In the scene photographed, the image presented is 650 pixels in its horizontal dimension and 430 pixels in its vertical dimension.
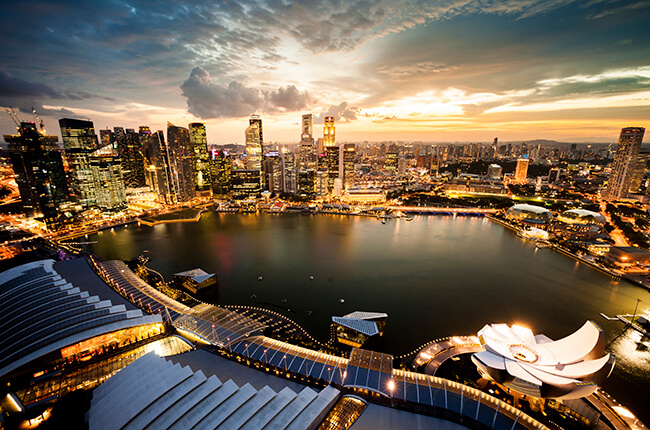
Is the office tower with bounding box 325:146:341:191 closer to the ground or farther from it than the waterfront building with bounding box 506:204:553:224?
farther from it

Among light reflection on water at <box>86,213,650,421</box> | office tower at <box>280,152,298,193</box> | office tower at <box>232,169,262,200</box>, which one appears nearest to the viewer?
light reflection on water at <box>86,213,650,421</box>

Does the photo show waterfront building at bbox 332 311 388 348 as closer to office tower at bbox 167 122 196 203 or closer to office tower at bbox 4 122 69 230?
office tower at bbox 4 122 69 230

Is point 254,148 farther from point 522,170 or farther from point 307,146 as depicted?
point 522,170

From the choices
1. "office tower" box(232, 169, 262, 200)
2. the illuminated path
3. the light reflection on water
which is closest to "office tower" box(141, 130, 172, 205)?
"office tower" box(232, 169, 262, 200)

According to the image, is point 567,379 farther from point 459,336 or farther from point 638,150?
point 638,150

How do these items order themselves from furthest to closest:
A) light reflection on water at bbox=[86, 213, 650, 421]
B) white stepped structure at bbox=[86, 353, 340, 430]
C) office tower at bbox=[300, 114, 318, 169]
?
1. office tower at bbox=[300, 114, 318, 169]
2. light reflection on water at bbox=[86, 213, 650, 421]
3. white stepped structure at bbox=[86, 353, 340, 430]

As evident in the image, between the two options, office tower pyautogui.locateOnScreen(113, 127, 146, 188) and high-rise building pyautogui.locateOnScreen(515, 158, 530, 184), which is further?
high-rise building pyautogui.locateOnScreen(515, 158, 530, 184)

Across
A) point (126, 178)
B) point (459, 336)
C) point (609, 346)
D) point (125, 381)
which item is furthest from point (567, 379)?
point (126, 178)

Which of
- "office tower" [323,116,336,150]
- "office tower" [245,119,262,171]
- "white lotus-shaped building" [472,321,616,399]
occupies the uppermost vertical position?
"office tower" [323,116,336,150]
